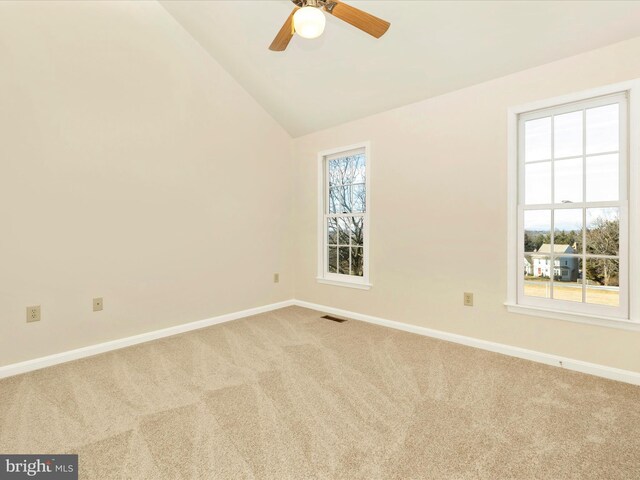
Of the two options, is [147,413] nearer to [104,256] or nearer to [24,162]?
[104,256]

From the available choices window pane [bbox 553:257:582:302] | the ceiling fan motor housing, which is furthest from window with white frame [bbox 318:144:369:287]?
the ceiling fan motor housing

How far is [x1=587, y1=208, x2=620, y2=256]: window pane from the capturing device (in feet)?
7.61

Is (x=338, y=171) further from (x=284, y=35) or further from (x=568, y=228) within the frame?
(x=568, y=228)

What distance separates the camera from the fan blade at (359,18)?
1.79 m

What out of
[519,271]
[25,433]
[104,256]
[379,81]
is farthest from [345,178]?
[25,433]

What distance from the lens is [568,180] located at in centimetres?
250

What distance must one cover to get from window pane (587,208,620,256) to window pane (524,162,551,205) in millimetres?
Result: 315

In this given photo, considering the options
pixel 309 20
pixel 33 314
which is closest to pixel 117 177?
pixel 33 314

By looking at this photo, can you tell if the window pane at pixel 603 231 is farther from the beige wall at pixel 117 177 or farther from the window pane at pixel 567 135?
the beige wall at pixel 117 177

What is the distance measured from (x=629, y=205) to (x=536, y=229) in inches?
22.8

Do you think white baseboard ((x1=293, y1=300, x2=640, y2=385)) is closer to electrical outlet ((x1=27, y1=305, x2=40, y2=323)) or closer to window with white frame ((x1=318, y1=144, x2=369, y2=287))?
window with white frame ((x1=318, y1=144, x2=369, y2=287))

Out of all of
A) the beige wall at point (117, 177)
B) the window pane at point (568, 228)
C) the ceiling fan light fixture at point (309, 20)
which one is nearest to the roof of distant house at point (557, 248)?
the window pane at point (568, 228)

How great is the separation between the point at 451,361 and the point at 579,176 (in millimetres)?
1744

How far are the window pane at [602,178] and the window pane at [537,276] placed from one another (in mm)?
576
